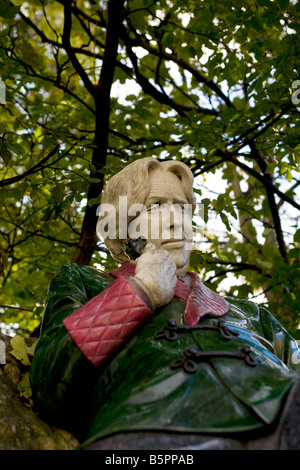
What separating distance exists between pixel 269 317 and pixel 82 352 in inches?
50.1

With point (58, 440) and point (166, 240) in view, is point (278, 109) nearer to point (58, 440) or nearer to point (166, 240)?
point (166, 240)

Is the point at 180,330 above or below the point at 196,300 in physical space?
below

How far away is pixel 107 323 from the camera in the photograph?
7.45ft

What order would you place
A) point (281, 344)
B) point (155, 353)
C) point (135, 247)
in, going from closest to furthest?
point (155, 353) < point (135, 247) < point (281, 344)

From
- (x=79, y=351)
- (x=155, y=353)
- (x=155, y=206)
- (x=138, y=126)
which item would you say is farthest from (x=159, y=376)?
(x=138, y=126)

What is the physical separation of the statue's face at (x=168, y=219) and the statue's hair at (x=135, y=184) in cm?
4

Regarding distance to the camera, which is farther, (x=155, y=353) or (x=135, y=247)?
→ (x=135, y=247)

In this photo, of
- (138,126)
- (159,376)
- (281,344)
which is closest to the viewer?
(159,376)

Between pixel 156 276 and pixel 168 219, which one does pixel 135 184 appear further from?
pixel 156 276

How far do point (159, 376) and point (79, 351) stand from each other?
38 cm

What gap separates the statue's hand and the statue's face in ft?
0.90

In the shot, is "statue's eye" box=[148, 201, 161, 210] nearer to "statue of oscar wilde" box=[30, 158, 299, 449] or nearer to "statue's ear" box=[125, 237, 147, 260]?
"statue of oscar wilde" box=[30, 158, 299, 449]

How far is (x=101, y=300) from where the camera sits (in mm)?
2330
